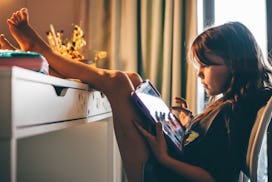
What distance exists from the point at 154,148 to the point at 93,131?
52 cm

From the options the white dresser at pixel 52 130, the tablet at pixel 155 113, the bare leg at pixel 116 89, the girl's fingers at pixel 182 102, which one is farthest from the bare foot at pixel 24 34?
the girl's fingers at pixel 182 102

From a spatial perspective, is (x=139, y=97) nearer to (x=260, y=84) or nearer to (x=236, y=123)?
(x=236, y=123)

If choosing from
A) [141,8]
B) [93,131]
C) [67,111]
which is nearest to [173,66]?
[141,8]

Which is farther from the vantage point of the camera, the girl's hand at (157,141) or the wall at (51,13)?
the wall at (51,13)

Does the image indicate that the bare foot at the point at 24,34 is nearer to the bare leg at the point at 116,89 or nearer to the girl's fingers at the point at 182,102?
the bare leg at the point at 116,89

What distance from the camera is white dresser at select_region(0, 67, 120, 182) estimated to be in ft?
1.82

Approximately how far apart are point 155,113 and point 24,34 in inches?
17.0

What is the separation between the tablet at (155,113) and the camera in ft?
3.22

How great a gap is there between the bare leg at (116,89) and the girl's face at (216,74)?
0.31 m

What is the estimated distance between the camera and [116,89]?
1.00 meters

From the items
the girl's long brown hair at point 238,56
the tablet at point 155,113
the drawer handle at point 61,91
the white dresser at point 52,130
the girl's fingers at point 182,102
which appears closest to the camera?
the white dresser at point 52,130

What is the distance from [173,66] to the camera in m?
1.94

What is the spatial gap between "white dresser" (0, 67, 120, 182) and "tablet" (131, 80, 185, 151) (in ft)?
0.53

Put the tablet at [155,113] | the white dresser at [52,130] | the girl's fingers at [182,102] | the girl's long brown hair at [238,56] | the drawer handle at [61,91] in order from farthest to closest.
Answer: the girl's fingers at [182,102] → the girl's long brown hair at [238,56] → the tablet at [155,113] → the drawer handle at [61,91] → the white dresser at [52,130]
